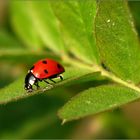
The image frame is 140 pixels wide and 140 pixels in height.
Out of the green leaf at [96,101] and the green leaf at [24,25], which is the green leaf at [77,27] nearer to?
the green leaf at [96,101]

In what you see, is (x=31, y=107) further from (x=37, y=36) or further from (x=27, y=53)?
(x=27, y=53)

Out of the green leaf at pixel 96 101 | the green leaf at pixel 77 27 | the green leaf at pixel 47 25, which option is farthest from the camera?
the green leaf at pixel 47 25

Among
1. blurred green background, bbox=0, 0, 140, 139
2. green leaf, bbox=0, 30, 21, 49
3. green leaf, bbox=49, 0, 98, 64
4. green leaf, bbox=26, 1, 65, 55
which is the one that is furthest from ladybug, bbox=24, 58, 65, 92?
green leaf, bbox=0, 30, 21, 49

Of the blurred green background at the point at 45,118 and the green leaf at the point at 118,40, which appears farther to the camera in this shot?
the blurred green background at the point at 45,118

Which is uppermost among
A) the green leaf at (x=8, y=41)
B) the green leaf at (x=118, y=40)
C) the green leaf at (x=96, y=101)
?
the green leaf at (x=118, y=40)

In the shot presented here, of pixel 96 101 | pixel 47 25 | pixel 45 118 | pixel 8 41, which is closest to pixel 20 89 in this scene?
pixel 96 101

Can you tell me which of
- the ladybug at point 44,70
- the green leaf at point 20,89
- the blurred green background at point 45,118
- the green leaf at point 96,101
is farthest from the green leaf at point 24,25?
the green leaf at point 96,101
